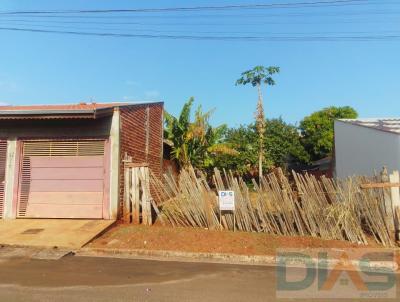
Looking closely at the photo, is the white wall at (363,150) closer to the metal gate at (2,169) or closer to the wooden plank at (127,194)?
the wooden plank at (127,194)

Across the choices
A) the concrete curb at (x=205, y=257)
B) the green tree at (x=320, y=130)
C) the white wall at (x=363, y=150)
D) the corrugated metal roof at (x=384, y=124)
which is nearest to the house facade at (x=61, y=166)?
the concrete curb at (x=205, y=257)

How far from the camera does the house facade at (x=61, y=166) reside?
1111 centimetres

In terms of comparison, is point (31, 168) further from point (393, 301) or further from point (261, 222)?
point (393, 301)

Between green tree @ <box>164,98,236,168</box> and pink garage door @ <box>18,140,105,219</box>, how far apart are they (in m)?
8.62

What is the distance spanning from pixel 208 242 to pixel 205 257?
0.68 metres

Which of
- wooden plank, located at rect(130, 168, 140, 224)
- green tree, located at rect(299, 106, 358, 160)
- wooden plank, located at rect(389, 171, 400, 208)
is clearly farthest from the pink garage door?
→ green tree, located at rect(299, 106, 358, 160)

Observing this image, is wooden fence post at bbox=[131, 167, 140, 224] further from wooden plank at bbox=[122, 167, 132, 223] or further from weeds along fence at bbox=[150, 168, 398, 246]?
weeds along fence at bbox=[150, 168, 398, 246]

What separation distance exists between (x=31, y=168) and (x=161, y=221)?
4.36m

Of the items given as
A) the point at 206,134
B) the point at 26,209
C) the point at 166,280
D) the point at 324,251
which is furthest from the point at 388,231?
the point at 206,134

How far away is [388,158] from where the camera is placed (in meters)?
12.9

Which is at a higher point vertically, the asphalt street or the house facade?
the house facade

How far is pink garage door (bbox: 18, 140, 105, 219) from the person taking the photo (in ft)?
36.6

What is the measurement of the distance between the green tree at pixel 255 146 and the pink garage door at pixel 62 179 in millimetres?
15108

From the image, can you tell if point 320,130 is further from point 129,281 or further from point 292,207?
point 129,281
